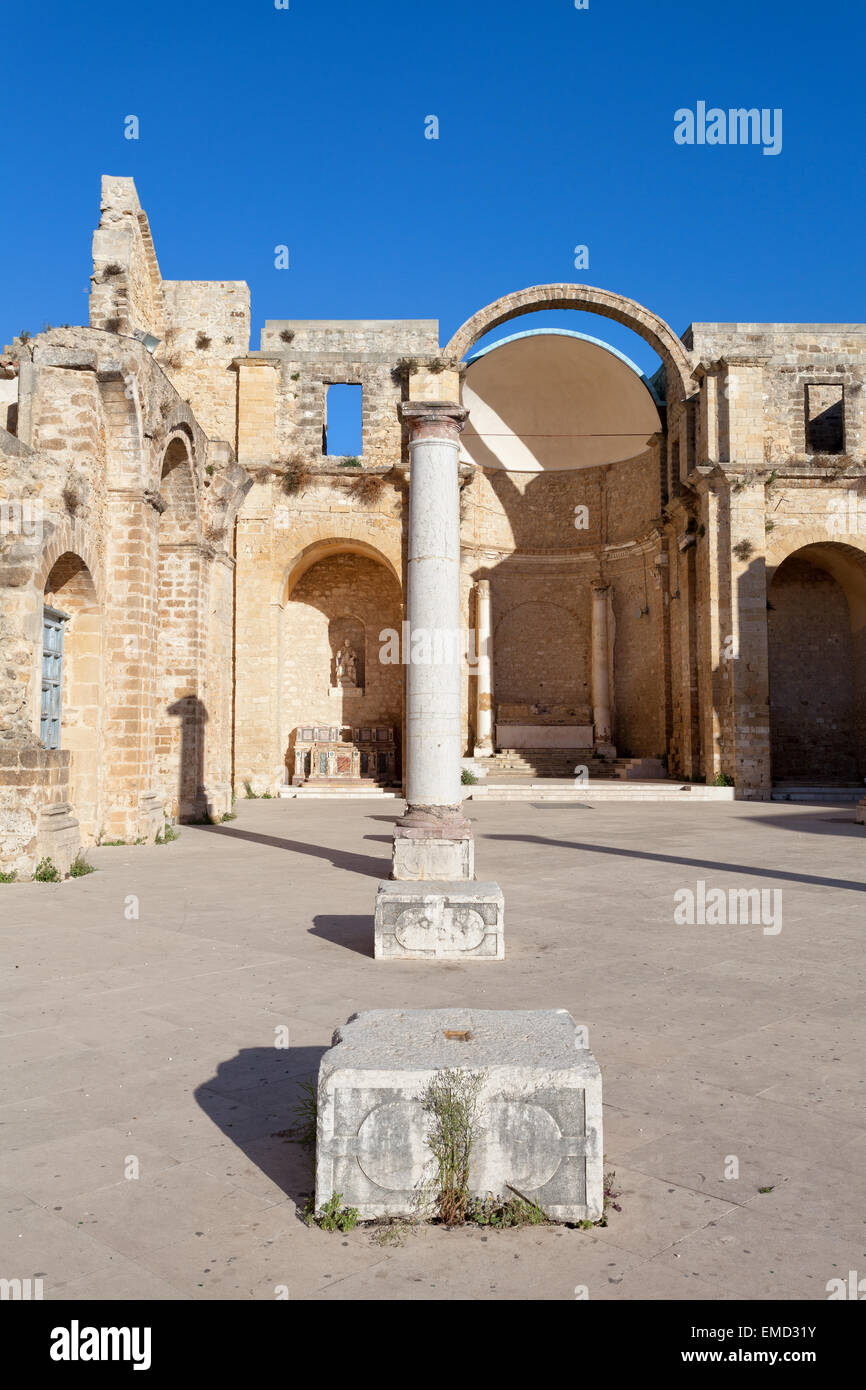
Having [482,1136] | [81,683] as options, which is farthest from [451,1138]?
[81,683]

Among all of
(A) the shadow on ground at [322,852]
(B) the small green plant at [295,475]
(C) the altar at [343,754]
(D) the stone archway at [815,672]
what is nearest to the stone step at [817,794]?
(D) the stone archway at [815,672]

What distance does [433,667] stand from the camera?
8.13 m

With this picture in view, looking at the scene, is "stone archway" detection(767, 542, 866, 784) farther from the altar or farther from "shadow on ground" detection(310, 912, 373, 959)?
"shadow on ground" detection(310, 912, 373, 959)

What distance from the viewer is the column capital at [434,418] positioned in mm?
8633

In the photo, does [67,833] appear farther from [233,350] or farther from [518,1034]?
[233,350]

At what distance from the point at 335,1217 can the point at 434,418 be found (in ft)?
23.7

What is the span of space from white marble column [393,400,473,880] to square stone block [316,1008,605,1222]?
197 inches

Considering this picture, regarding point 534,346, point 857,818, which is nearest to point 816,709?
point 857,818

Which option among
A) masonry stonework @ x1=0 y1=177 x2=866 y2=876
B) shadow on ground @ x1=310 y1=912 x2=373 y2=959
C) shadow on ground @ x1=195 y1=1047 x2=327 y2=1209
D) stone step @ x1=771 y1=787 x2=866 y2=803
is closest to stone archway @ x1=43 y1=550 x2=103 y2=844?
masonry stonework @ x1=0 y1=177 x2=866 y2=876

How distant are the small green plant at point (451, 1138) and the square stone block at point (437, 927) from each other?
125 inches

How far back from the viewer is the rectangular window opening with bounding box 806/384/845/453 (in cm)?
2209

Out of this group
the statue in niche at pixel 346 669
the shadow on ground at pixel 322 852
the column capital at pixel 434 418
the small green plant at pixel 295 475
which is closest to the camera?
the column capital at pixel 434 418

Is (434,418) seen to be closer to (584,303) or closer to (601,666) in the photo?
(584,303)

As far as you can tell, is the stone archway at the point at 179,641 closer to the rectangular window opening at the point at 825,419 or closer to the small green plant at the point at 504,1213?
the small green plant at the point at 504,1213
